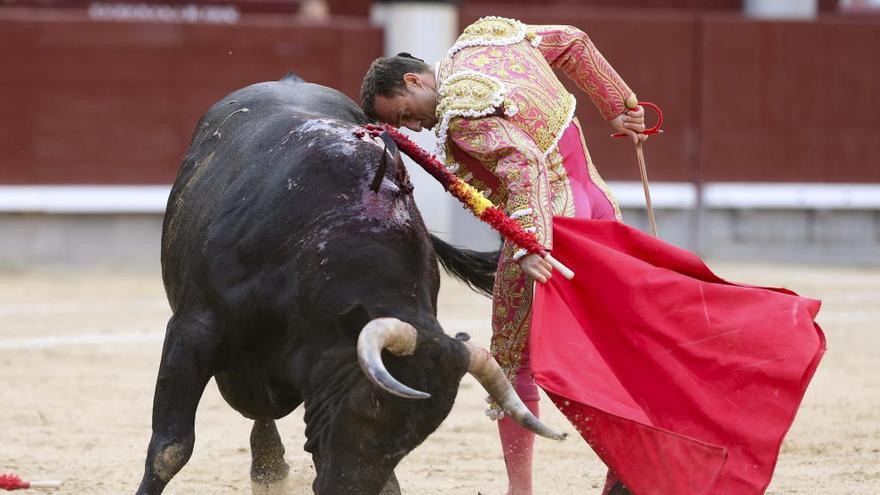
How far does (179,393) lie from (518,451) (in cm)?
79

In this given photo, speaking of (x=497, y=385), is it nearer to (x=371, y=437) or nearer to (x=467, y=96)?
(x=371, y=437)

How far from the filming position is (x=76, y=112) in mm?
9055

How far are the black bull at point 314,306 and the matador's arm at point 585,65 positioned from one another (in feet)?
1.56

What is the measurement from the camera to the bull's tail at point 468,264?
12.0ft

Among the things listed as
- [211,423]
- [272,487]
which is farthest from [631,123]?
[211,423]

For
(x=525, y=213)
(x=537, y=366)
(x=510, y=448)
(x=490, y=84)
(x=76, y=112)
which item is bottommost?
(x=76, y=112)

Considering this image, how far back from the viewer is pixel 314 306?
278 centimetres

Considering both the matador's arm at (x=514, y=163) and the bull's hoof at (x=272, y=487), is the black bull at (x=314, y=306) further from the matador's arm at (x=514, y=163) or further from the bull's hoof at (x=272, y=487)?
the bull's hoof at (x=272, y=487)

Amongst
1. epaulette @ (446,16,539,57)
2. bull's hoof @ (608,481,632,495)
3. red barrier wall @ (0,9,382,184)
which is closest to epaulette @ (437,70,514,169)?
epaulette @ (446,16,539,57)

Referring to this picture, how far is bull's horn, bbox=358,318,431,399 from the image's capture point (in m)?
2.41

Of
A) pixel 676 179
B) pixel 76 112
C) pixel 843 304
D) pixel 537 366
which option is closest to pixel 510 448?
pixel 537 366

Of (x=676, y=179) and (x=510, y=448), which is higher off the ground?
(x=510, y=448)

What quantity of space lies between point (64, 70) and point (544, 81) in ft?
20.7

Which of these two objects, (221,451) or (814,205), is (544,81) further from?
(814,205)
